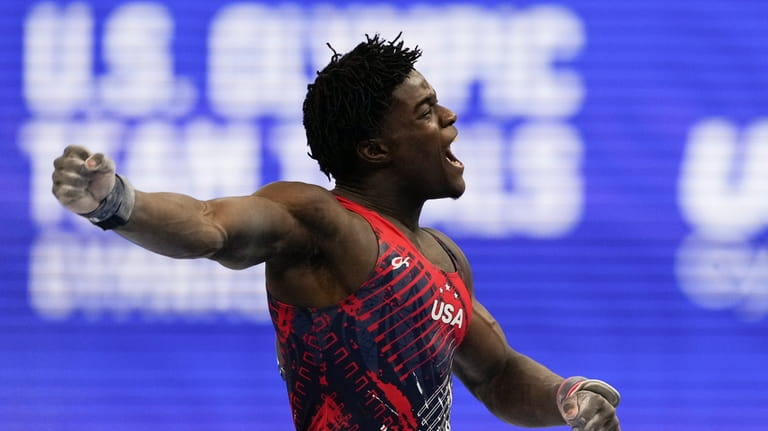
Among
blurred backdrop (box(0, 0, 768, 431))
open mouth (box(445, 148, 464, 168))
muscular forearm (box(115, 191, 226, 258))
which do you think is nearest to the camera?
muscular forearm (box(115, 191, 226, 258))

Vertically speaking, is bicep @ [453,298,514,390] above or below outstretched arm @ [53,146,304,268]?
Result: below

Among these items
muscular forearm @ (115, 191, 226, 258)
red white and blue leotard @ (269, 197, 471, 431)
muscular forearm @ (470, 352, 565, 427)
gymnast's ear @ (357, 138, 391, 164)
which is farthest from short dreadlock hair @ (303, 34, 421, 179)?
muscular forearm @ (470, 352, 565, 427)

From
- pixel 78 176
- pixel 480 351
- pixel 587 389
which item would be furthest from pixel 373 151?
pixel 78 176

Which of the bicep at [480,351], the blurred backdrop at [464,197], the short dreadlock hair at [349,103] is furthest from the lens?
the blurred backdrop at [464,197]

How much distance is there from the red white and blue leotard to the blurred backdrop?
2128mm

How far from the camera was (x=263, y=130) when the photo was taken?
15.1ft

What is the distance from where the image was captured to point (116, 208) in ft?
6.14

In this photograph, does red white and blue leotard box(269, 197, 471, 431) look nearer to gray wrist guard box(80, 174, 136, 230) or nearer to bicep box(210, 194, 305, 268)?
bicep box(210, 194, 305, 268)

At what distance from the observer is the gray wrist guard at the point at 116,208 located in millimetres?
1852

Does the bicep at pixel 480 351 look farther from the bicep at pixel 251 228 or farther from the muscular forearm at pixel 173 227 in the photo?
the muscular forearm at pixel 173 227

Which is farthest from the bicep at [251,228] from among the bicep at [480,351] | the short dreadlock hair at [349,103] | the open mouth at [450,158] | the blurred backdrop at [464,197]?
the blurred backdrop at [464,197]

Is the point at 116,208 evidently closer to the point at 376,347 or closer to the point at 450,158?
the point at 376,347

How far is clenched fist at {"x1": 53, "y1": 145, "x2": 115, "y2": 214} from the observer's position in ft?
5.90

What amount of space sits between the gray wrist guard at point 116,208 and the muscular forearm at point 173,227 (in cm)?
2
